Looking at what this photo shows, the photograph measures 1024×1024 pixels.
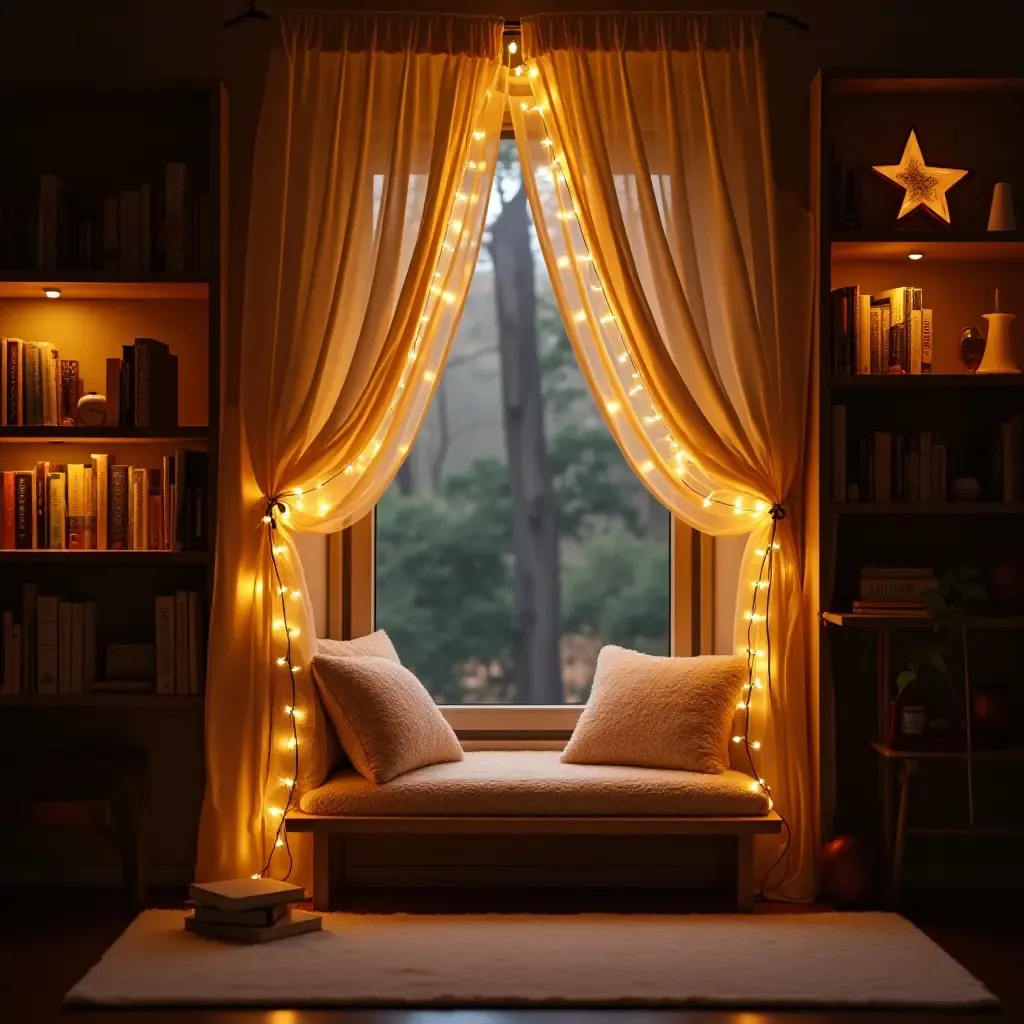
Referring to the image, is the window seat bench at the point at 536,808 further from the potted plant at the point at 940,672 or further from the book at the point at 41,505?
the book at the point at 41,505

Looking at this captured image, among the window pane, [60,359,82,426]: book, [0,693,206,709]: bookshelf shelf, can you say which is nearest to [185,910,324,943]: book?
[0,693,206,709]: bookshelf shelf

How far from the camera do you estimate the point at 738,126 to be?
4.05m

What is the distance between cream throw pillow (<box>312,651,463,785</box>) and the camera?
151 inches

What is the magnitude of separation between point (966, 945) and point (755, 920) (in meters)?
0.57

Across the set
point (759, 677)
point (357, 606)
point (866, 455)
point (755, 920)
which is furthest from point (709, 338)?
point (755, 920)

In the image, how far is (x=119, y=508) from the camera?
400 centimetres

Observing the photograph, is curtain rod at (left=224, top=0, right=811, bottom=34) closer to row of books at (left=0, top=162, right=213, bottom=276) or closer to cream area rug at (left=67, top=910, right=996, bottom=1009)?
row of books at (left=0, top=162, right=213, bottom=276)

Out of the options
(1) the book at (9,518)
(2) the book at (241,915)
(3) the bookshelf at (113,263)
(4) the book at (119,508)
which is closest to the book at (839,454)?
(3) the bookshelf at (113,263)

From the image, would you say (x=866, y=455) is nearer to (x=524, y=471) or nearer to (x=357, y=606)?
(x=524, y=471)

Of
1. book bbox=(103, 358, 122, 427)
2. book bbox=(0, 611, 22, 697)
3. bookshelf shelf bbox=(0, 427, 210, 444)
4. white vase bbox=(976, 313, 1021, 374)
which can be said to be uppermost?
white vase bbox=(976, 313, 1021, 374)

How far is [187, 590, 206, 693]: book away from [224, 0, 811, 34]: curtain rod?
1805 millimetres

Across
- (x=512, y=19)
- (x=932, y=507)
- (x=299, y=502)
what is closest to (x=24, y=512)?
(x=299, y=502)

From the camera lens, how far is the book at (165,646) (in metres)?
3.96

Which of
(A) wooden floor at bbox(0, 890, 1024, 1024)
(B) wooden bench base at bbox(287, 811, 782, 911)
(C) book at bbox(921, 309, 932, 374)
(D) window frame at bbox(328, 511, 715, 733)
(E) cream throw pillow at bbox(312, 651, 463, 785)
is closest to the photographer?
(A) wooden floor at bbox(0, 890, 1024, 1024)
